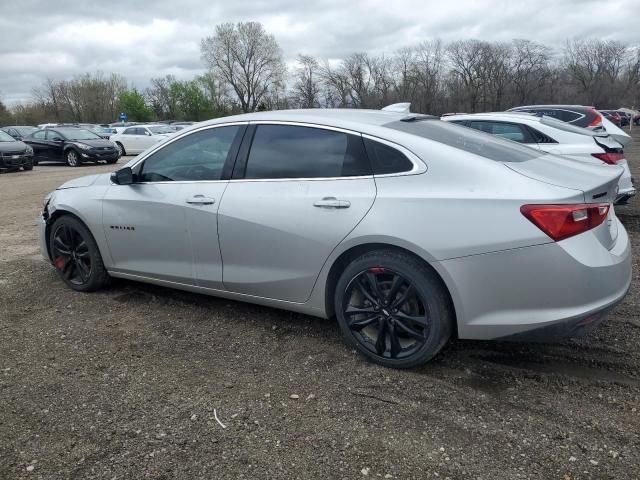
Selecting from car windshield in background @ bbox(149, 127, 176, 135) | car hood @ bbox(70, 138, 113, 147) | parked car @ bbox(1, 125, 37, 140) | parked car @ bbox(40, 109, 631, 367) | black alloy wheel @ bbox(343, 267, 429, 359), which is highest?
parked car @ bbox(1, 125, 37, 140)

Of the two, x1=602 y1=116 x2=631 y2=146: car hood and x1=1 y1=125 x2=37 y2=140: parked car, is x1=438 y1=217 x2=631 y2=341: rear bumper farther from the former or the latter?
x1=1 y1=125 x2=37 y2=140: parked car

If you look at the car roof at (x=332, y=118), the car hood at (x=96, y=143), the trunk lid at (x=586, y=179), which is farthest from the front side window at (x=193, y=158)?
the car hood at (x=96, y=143)

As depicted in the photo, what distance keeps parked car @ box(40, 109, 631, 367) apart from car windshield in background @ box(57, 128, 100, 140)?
1761 centimetres

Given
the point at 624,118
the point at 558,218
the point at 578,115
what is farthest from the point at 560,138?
the point at 624,118

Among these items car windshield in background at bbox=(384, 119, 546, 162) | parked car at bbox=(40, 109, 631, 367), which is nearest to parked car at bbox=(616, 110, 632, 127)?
car windshield in background at bbox=(384, 119, 546, 162)

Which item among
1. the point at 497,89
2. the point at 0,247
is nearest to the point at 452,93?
the point at 497,89

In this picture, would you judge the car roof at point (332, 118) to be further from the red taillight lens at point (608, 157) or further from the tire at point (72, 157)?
the tire at point (72, 157)

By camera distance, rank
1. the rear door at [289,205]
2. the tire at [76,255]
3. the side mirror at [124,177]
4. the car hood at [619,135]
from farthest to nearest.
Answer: the car hood at [619,135]
the tire at [76,255]
the side mirror at [124,177]
the rear door at [289,205]

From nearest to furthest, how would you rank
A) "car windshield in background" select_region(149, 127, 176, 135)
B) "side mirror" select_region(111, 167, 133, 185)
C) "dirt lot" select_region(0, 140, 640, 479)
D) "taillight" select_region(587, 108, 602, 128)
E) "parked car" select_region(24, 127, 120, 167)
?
"dirt lot" select_region(0, 140, 640, 479), "side mirror" select_region(111, 167, 133, 185), "taillight" select_region(587, 108, 602, 128), "parked car" select_region(24, 127, 120, 167), "car windshield in background" select_region(149, 127, 176, 135)

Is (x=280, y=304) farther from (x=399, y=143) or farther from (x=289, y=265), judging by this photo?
(x=399, y=143)

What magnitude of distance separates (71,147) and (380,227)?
19.3 meters

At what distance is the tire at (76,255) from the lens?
466 cm

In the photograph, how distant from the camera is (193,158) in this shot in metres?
4.12

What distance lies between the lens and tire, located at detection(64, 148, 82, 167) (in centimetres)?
1970
